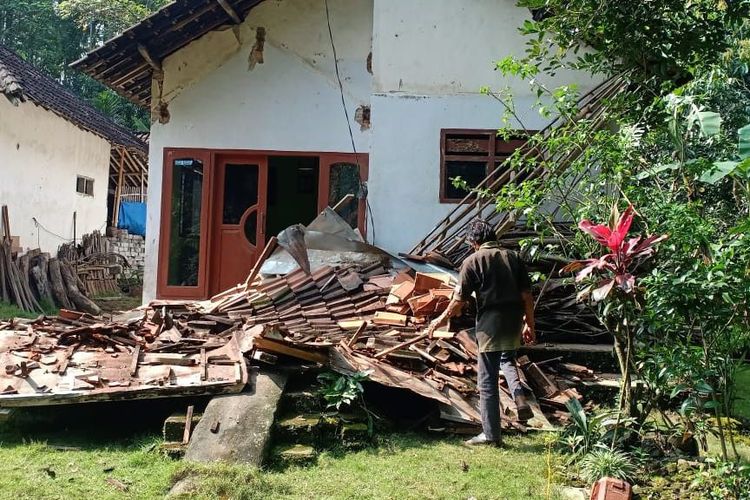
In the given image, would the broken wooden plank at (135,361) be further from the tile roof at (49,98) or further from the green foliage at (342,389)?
the tile roof at (49,98)

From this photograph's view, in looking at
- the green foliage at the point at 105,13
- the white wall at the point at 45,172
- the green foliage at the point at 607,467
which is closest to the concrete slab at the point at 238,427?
the green foliage at the point at 607,467

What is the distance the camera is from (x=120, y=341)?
6348mm

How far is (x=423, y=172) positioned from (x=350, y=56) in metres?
2.46

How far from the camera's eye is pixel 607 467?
4438 millimetres

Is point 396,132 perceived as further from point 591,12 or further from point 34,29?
point 34,29

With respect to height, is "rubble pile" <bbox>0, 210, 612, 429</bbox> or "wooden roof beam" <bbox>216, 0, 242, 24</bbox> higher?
"wooden roof beam" <bbox>216, 0, 242, 24</bbox>

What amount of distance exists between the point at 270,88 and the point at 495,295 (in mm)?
6382

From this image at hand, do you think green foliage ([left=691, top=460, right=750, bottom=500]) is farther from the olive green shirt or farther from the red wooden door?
the red wooden door

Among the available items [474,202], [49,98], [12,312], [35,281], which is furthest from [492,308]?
[49,98]

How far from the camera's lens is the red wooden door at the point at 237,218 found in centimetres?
1041

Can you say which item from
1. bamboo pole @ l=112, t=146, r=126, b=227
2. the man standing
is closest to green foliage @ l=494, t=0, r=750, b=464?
the man standing

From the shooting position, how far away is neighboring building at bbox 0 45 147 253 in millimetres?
14086

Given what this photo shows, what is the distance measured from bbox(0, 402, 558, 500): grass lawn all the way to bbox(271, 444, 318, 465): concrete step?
7 centimetres

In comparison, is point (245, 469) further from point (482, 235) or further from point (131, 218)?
point (131, 218)
